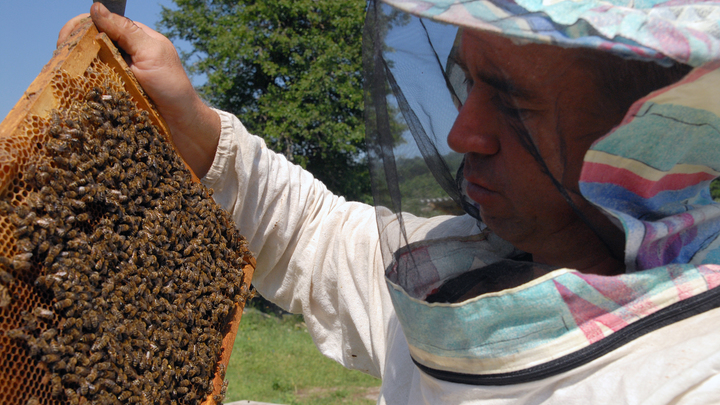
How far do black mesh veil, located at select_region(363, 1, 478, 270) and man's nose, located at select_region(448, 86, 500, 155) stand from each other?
9.3 inches

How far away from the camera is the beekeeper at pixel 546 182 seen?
43.3 inches

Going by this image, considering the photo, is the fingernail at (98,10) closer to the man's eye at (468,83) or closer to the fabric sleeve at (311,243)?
the fabric sleeve at (311,243)

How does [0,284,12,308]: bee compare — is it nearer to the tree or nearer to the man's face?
the man's face

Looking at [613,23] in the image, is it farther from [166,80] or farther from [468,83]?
[166,80]

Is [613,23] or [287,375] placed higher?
[287,375]

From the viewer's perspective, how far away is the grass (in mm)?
7904

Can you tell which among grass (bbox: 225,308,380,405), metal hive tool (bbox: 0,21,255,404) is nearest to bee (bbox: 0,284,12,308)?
metal hive tool (bbox: 0,21,255,404)

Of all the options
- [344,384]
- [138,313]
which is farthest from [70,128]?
[344,384]

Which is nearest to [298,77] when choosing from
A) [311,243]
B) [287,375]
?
[287,375]

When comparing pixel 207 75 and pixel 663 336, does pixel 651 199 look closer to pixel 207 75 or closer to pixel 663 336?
pixel 663 336

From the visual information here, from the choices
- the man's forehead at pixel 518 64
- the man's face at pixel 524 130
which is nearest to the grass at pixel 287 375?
the man's face at pixel 524 130

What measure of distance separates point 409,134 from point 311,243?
0.87m

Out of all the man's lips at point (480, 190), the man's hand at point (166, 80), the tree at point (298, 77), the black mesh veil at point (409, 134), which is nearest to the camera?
the man's lips at point (480, 190)

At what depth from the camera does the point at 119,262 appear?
1.51 m
